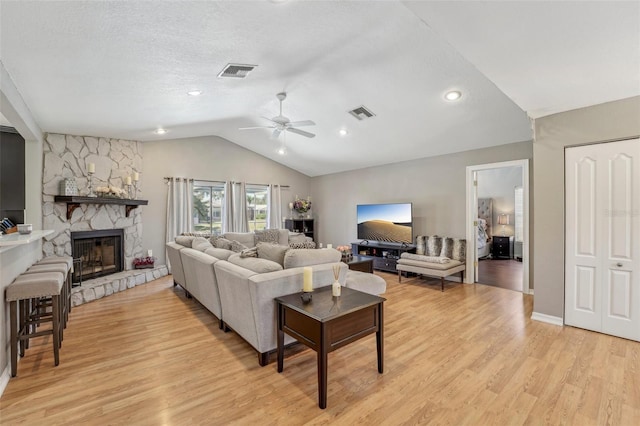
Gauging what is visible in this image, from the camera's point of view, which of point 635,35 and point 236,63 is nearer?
point 635,35

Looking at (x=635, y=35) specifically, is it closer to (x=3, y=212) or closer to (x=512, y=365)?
(x=512, y=365)

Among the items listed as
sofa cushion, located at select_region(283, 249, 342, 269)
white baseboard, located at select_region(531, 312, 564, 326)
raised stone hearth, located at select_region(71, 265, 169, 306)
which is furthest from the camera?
raised stone hearth, located at select_region(71, 265, 169, 306)

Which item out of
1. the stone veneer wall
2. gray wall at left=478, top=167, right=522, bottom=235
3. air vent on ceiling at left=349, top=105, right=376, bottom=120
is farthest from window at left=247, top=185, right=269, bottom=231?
gray wall at left=478, top=167, right=522, bottom=235

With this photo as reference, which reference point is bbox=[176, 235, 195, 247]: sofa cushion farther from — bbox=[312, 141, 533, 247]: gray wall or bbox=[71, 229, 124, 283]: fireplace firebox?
bbox=[312, 141, 533, 247]: gray wall

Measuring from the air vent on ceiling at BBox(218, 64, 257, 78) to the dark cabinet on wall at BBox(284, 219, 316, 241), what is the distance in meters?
4.94

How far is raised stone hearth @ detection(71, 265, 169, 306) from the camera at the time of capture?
14.0 ft

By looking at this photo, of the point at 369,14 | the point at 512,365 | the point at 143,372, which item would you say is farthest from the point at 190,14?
the point at 512,365

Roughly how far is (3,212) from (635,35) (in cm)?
726

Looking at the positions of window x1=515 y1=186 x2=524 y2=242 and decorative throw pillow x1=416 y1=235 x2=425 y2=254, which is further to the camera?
window x1=515 y1=186 x2=524 y2=242

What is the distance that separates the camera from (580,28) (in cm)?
192

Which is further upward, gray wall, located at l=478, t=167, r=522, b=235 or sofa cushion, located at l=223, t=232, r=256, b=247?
gray wall, located at l=478, t=167, r=522, b=235

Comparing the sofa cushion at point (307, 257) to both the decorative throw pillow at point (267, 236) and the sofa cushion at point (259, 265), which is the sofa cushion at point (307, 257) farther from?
the decorative throw pillow at point (267, 236)

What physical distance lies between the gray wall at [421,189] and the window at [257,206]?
5.83ft

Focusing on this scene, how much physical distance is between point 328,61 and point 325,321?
9.20ft
